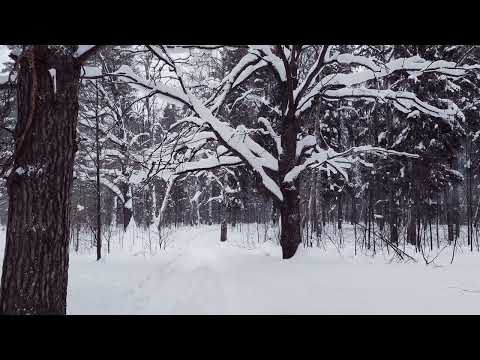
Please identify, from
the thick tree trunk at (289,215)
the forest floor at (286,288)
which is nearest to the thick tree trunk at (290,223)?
the thick tree trunk at (289,215)

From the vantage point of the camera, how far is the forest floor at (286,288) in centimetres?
350

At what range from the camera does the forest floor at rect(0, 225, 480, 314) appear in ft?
11.5

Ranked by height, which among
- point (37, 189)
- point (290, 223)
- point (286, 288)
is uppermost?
point (37, 189)

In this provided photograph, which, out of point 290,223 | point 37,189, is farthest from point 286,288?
point 37,189

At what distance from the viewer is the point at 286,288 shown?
15.4 ft

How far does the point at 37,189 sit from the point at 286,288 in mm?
3463

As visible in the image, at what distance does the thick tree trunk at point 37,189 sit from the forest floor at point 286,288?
1671mm

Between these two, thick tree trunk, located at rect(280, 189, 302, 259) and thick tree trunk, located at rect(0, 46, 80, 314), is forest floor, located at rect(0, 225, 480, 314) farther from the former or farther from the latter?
thick tree trunk, located at rect(0, 46, 80, 314)

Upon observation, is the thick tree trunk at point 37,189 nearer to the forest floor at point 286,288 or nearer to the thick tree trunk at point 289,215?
the forest floor at point 286,288

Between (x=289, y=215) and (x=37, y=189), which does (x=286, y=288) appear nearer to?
(x=289, y=215)

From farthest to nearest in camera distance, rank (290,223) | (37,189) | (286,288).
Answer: (290,223) → (286,288) → (37,189)
